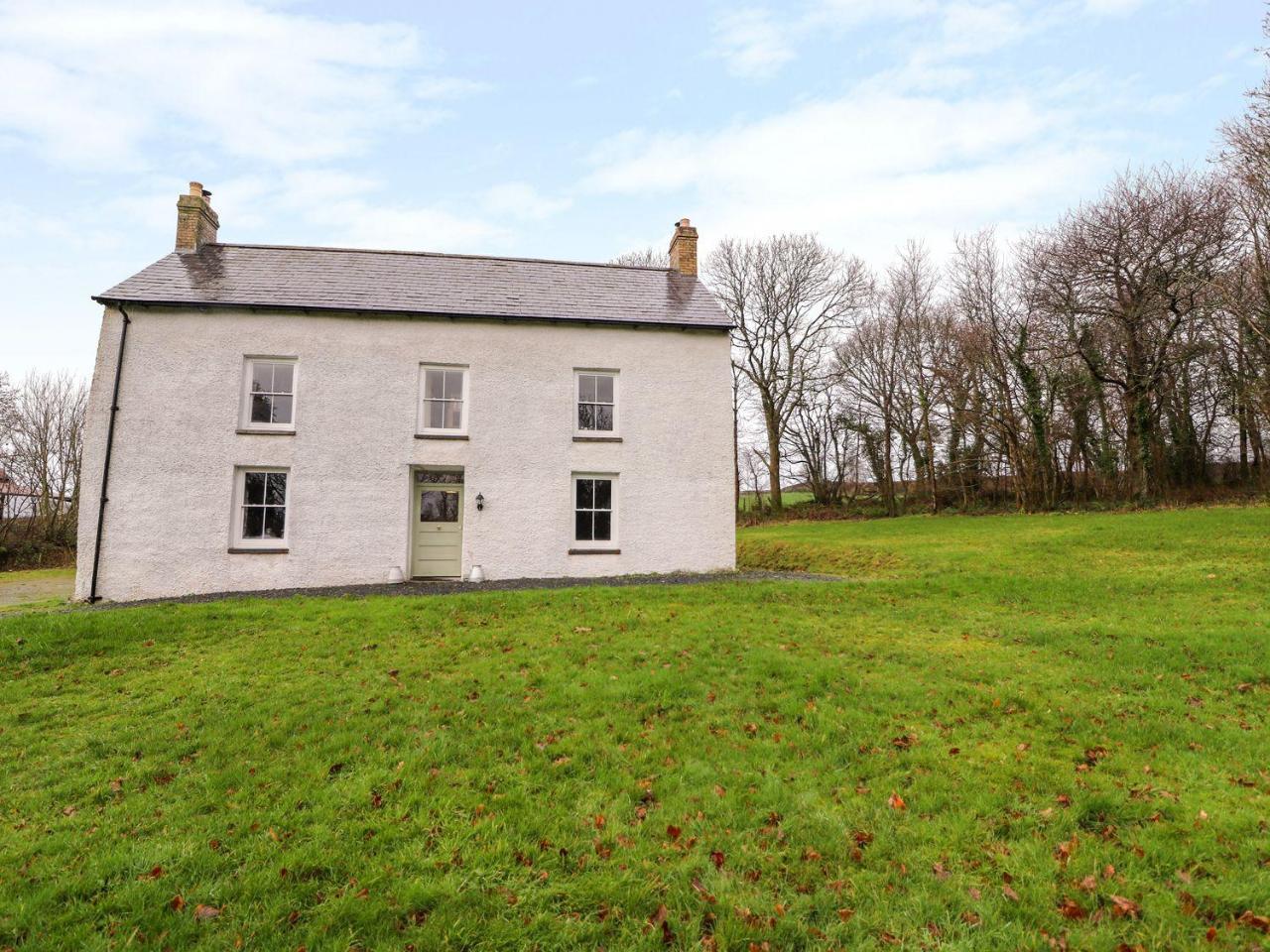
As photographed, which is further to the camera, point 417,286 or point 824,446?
point 824,446

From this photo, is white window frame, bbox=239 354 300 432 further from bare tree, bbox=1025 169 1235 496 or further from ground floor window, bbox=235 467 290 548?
bare tree, bbox=1025 169 1235 496

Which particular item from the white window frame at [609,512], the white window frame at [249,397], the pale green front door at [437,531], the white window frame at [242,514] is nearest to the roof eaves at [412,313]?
the white window frame at [249,397]

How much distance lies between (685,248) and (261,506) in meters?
13.3

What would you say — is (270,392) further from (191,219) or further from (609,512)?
(609,512)

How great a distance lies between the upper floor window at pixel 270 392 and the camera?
14539mm

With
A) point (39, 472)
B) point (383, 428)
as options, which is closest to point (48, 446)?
point (39, 472)

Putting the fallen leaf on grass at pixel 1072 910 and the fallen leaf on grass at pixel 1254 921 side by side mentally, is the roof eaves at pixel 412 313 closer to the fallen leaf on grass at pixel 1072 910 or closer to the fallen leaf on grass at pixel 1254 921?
the fallen leaf on grass at pixel 1072 910

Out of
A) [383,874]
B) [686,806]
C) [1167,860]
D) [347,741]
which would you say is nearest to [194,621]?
[347,741]

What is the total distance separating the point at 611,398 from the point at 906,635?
9.25 m

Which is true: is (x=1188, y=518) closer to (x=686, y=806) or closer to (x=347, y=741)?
(x=686, y=806)

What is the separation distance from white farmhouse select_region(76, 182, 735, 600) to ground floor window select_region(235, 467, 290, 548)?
0.05m

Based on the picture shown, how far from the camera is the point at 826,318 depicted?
36562 mm

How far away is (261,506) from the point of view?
562 inches

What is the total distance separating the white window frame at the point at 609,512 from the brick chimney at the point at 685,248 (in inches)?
277
